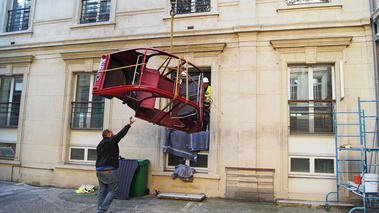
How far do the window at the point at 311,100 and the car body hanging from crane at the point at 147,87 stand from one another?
294 centimetres

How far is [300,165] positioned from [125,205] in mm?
4584

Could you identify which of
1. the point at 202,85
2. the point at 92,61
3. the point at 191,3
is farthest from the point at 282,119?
the point at 92,61

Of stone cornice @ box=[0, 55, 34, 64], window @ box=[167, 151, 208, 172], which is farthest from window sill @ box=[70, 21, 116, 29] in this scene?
window @ box=[167, 151, 208, 172]

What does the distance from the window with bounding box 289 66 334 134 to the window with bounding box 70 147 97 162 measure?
6045mm

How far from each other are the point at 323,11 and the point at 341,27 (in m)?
0.65

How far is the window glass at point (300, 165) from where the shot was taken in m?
7.47

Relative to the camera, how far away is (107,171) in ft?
19.7

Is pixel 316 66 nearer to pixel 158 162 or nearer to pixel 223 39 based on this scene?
pixel 223 39

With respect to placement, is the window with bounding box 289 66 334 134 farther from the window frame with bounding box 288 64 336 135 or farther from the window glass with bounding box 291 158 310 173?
the window glass with bounding box 291 158 310 173

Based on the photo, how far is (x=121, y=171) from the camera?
782 centimetres

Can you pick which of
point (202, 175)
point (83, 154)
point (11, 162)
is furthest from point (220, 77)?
point (11, 162)

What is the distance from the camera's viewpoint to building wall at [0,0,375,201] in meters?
7.46

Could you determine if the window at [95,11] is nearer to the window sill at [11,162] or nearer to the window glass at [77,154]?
the window glass at [77,154]

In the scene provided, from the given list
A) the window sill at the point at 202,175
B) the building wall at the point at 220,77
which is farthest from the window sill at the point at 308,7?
the window sill at the point at 202,175
